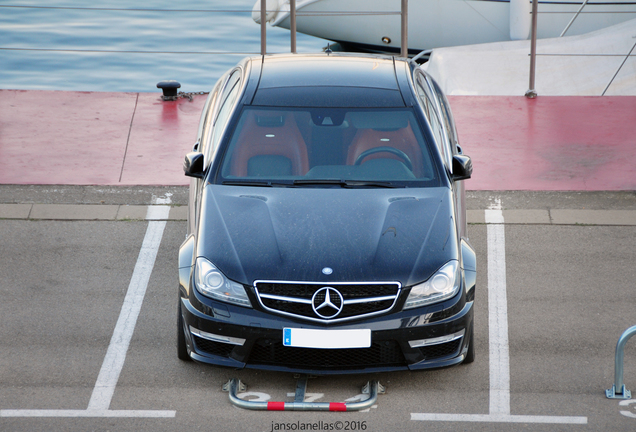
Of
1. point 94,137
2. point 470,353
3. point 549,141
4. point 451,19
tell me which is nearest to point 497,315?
point 470,353

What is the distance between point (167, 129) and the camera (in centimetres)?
971

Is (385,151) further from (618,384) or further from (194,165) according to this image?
(618,384)

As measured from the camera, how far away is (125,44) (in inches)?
854

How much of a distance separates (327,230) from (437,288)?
29.4 inches

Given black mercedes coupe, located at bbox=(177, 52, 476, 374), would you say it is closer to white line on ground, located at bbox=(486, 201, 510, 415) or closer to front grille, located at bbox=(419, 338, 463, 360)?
front grille, located at bbox=(419, 338, 463, 360)

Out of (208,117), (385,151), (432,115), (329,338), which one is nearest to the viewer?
(329,338)

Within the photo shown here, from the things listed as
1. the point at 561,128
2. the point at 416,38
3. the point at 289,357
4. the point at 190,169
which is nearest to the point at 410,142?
the point at 190,169

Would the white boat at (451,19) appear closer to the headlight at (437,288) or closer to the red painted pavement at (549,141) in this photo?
the red painted pavement at (549,141)

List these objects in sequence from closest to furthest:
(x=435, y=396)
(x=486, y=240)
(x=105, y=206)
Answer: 1. (x=435, y=396)
2. (x=486, y=240)
3. (x=105, y=206)

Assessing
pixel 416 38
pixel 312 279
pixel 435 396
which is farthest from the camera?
pixel 416 38

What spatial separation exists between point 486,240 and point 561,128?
3.06 m

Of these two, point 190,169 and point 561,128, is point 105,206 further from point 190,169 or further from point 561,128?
point 561,128

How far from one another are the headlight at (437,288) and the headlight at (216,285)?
0.92 metres

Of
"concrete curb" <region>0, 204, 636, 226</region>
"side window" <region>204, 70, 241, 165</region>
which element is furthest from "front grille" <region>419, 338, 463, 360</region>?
"concrete curb" <region>0, 204, 636, 226</region>
